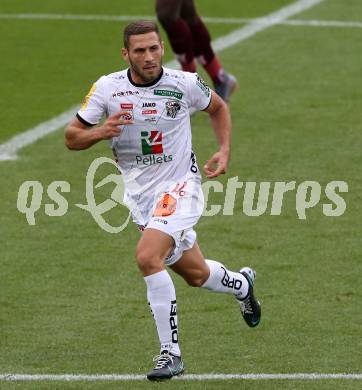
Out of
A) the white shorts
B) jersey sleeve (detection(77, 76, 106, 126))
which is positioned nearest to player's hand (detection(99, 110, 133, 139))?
jersey sleeve (detection(77, 76, 106, 126))

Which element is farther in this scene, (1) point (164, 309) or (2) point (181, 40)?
(2) point (181, 40)

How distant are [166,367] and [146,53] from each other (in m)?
1.90

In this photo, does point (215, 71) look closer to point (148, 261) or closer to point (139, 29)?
point (139, 29)

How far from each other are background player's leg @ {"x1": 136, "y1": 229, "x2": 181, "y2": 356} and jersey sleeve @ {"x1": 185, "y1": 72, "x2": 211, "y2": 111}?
104cm

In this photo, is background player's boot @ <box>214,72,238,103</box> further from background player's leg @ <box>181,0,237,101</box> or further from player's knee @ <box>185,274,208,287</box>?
player's knee @ <box>185,274,208,287</box>

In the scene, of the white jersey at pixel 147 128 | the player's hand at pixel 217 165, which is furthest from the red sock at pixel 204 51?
the player's hand at pixel 217 165

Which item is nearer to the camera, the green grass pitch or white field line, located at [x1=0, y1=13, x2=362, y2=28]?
the green grass pitch

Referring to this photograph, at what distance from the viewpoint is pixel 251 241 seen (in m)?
11.6

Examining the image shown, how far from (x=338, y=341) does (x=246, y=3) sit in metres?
13.9

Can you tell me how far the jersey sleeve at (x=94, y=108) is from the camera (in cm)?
873

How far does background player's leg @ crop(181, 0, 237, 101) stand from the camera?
51.5 feet

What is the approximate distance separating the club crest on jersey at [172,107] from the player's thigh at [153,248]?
31.0 inches

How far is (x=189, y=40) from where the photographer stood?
15.4 meters

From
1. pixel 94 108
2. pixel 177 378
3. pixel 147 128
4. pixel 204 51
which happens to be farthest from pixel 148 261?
pixel 204 51
